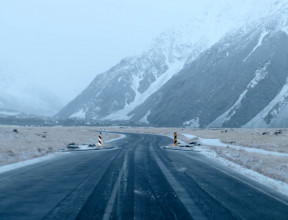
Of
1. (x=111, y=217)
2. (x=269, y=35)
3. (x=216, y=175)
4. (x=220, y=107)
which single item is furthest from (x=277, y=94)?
(x=111, y=217)

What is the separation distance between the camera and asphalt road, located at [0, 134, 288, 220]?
8.01m

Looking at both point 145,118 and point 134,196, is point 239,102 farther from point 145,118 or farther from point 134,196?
point 134,196

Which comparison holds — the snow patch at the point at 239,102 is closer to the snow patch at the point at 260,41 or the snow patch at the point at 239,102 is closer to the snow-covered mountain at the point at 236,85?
the snow-covered mountain at the point at 236,85

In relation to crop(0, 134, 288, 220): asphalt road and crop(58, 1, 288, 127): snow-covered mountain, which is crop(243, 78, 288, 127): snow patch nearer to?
crop(58, 1, 288, 127): snow-covered mountain

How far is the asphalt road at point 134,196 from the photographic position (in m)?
8.01

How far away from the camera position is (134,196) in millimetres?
9742

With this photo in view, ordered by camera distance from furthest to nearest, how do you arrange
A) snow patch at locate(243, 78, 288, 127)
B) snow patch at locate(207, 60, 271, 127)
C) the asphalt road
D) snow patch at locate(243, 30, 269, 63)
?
snow patch at locate(243, 30, 269, 63) → snow patch at locate(207, 60, 271, 127) → snow patch at locate(243, 78, 288, 127) → the asphalt road

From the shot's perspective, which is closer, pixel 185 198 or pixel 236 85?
pixel 185 198

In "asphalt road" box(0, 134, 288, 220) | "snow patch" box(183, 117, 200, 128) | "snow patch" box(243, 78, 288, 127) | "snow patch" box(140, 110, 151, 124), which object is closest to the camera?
"asphalt road" box(0, 134, 288, 220)

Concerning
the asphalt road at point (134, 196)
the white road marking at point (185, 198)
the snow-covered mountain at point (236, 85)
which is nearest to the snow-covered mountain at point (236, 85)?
the snow-covered mountain at point (236, 85)

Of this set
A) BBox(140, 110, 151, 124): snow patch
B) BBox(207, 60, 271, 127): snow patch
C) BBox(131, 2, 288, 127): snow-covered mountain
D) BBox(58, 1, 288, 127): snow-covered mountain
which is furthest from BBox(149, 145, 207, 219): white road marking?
BBox(140, 110, 151, 124): snow patch

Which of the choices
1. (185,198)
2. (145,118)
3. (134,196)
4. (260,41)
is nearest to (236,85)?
(260,41)

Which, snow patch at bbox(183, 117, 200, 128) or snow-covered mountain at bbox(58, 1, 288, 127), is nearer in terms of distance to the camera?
snow-covered mountain at bbox(58, 1, 288, 127)

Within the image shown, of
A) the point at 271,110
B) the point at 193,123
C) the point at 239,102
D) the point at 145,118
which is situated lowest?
the point at 193,123
